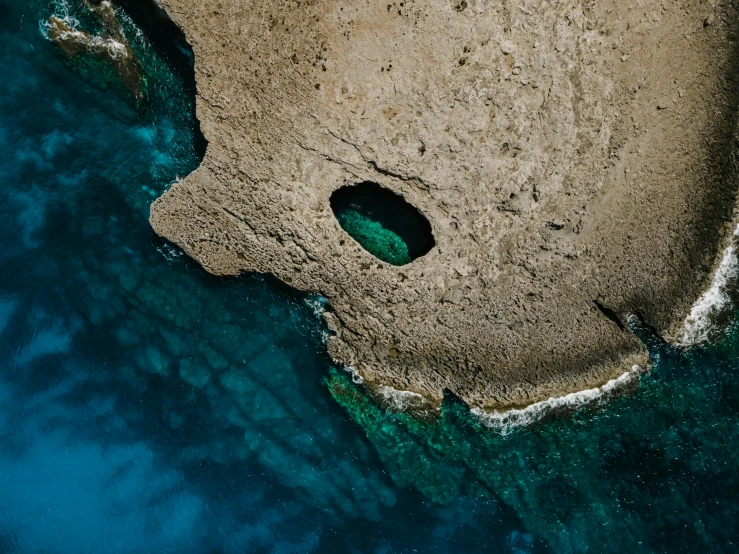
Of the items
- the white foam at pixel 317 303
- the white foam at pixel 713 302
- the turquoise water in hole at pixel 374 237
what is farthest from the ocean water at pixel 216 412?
the turquoise water in hole at pixel 374 237

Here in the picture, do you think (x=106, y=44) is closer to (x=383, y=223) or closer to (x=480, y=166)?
(x=383, y=223)

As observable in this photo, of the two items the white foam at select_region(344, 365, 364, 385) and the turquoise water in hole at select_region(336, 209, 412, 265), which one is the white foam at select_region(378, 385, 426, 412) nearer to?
the white foam at select_region(344, 365, 364, 385)

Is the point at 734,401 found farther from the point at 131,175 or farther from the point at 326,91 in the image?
the point at 131,175

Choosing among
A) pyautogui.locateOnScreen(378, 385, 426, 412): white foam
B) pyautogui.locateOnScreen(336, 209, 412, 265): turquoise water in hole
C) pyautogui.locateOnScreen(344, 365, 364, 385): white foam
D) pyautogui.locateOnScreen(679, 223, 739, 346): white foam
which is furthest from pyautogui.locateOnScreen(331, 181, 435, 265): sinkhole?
pyautogui.locateOnScreen(679, 223, 739, 346): white foam

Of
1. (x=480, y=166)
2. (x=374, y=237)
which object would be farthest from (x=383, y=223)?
(x=480, y=166)

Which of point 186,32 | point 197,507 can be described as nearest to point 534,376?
point 197,507

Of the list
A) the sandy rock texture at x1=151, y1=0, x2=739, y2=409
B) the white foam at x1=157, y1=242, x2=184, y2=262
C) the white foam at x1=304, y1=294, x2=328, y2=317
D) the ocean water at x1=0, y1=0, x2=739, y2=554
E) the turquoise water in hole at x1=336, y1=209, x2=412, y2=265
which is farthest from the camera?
the white foam at x1=157, y1=242, x2=184, y2=262
